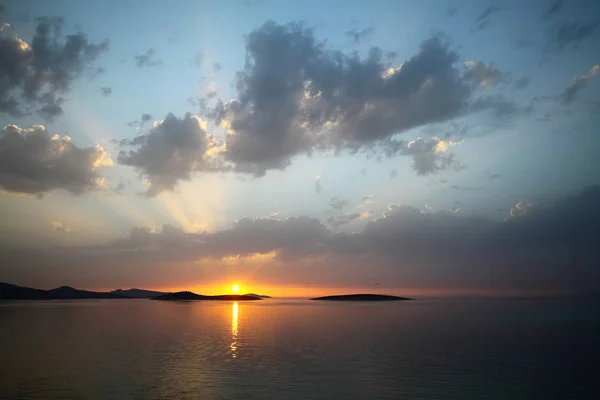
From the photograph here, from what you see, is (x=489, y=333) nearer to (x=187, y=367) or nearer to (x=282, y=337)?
(x=282, y=337)

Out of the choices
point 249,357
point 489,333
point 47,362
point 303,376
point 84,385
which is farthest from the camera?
point 489,333

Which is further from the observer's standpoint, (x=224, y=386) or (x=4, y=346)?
(x=4, y=346)

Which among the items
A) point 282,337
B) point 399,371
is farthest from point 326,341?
point 399,371

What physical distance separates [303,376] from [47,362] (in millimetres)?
30003

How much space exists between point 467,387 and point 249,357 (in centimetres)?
2613

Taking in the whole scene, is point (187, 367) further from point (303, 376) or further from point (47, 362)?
point (47, 362)

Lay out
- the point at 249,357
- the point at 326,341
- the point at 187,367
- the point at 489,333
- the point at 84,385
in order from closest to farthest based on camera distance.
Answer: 1. the point at 84,385
2. the point at 187,367
3. the point at 249,357
4. the point at 326,341
5. the point at 489,333

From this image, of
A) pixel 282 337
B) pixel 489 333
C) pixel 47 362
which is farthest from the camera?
pixel 489 333

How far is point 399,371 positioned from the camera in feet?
144

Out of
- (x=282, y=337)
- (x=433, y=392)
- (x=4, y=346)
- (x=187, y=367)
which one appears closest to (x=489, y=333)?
(x=282, y=337)

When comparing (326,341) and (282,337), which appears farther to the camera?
(282,337)

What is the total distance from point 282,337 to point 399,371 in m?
36.8

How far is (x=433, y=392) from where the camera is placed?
35.2 meters

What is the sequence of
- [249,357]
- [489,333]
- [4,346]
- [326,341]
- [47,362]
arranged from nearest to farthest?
1. [47,362]
2. [249,357]
3. [4,346]
4. [326,341]
5. [489,333]
